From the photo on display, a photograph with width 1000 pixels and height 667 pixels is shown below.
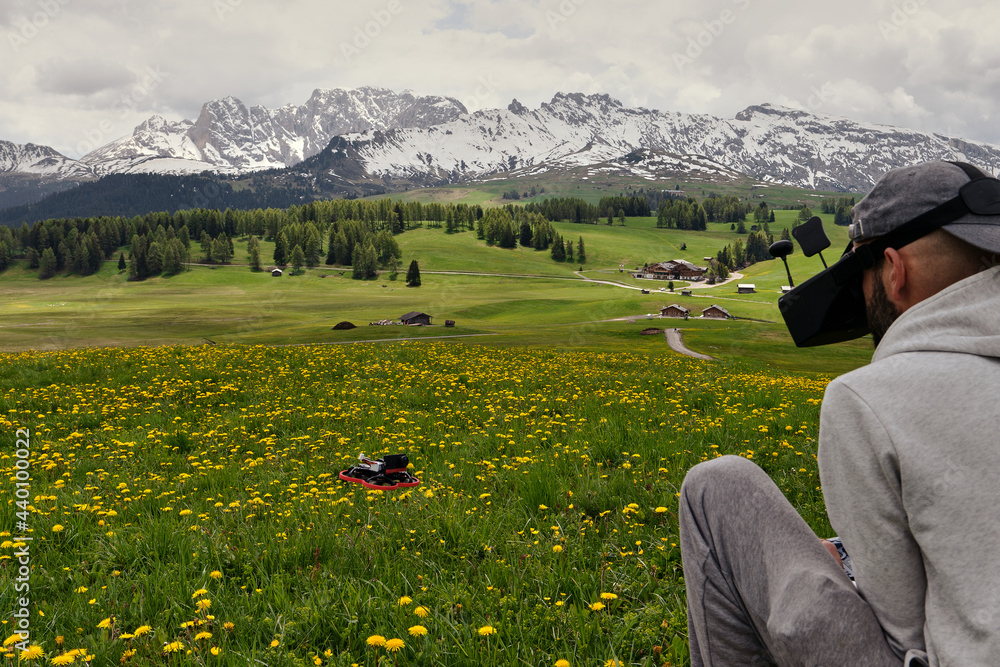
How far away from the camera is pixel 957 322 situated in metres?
1.85

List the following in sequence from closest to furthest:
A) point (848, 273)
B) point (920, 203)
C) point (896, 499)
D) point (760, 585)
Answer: point (896, 499)
point (920, 203)
point (760, 585)
point (848, 273)

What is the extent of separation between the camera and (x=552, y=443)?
8.32m

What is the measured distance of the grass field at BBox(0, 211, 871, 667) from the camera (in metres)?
3.60

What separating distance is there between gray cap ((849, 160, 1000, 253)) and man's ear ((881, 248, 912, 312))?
0.11 metres

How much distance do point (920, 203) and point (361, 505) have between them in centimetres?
535

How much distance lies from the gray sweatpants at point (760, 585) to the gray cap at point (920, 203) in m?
1.15

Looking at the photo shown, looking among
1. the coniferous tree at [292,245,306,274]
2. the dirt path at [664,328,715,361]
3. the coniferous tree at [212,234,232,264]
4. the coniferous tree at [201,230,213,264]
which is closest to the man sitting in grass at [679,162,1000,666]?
the dirt path at [664,328,715,361]

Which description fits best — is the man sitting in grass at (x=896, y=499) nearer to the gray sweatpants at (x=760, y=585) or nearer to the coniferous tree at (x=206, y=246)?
the gray sweatpants at (x=760, y=585)

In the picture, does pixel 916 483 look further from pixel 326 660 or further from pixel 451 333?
pixel 451 333

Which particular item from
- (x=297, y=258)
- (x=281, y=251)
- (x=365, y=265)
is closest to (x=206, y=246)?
(x=281, y=251)

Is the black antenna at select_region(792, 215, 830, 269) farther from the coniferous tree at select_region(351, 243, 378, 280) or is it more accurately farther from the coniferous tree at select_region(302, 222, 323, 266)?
the coniferous tree at select_region(302, 222, 323, 266)

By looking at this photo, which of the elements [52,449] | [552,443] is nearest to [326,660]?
[552,443]

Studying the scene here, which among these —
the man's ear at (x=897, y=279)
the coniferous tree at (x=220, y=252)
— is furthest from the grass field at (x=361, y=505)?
the coniferous tree at (x=220, y=252)

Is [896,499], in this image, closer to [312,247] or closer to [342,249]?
[342,249]
